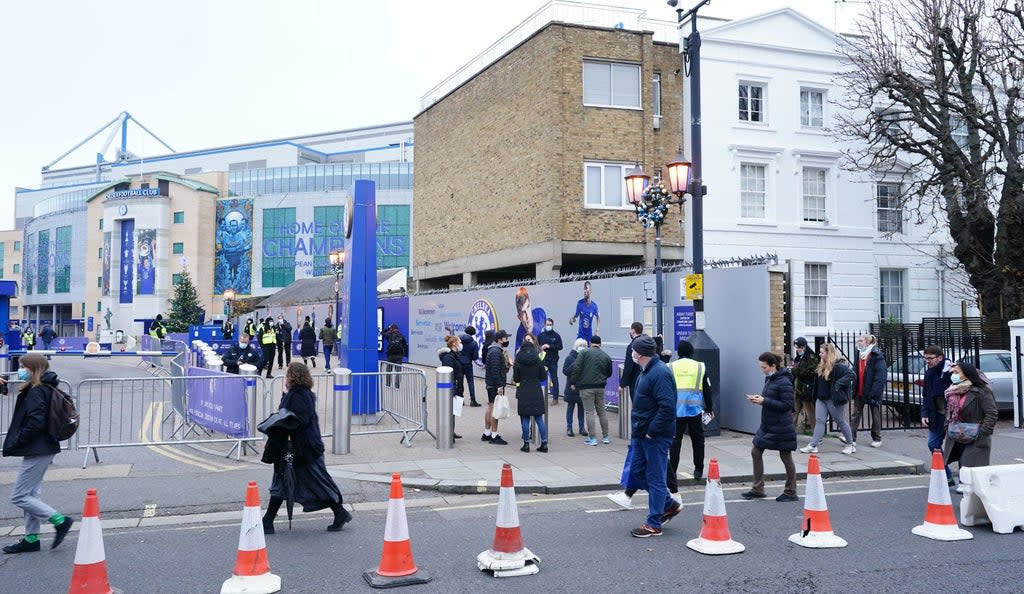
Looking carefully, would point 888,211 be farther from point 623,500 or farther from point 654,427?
point 654,427

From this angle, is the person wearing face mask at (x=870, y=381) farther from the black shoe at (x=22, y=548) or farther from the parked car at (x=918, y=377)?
the black shoe at (x=22, y=548)

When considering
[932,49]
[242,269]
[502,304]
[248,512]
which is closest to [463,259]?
[502,304]

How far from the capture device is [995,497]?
752cm

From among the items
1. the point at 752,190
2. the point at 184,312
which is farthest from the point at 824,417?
the point at 184,312

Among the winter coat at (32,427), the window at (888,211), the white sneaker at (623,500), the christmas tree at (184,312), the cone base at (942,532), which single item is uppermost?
the window at (888,211)

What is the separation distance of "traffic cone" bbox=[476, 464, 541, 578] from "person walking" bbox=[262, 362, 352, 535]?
6.26 ft

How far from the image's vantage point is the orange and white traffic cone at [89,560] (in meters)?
5.44

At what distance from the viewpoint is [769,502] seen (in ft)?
29.2

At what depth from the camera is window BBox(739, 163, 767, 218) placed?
25.4m

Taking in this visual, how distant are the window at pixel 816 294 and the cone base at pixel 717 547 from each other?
63.5 ft

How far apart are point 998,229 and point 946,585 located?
18942mm

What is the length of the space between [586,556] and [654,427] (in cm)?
134

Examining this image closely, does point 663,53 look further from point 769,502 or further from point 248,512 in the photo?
point 248,512

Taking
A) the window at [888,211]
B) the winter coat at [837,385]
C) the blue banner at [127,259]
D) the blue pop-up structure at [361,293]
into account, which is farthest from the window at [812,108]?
the blue banner at [127,259]
